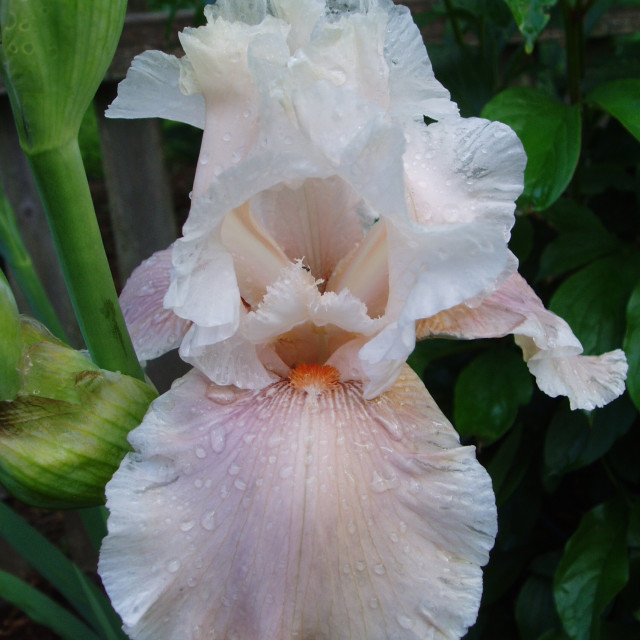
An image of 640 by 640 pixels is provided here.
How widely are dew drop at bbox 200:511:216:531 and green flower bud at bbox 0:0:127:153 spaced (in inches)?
11.0

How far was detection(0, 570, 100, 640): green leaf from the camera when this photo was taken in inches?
29.3

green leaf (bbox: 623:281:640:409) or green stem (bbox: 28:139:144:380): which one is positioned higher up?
green stem (bbox: 28:139:144:380)

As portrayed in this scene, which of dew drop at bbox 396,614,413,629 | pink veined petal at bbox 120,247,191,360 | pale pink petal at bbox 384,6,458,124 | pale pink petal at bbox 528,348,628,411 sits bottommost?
dew drop at bbox 396,614,413,629

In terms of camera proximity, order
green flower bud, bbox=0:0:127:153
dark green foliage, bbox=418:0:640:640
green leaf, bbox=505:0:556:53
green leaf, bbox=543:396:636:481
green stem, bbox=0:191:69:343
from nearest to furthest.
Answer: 1. green flower bud, bbox=0:0:127:153
2. green stem, bbox=0:191:69:343
3. green leaf, bbox=505:0:556:53
4. dark green foliage, bbox=418:0:640:640
5. green leaf, bbox=543:396:636:481

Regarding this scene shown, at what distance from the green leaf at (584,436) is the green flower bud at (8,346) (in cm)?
90

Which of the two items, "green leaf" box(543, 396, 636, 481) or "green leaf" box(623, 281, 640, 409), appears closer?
"green leaf" box(623, 281, 640, 409)

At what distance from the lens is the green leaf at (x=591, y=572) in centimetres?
105

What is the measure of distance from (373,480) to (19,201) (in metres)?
1.44

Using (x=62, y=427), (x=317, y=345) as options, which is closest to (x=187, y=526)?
(x=62, y=427)

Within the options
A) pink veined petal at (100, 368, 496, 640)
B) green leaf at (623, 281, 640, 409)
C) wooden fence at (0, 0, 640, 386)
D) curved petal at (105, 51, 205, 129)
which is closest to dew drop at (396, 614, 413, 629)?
pink veined petal at (100, 368, 496, 640)

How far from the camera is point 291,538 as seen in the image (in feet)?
1.54

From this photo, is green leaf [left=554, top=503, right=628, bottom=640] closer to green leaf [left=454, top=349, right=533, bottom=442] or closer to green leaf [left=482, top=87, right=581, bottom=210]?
green leaf [left=454, top=349, right=533, bottom=442]

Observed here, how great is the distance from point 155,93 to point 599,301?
76 cm

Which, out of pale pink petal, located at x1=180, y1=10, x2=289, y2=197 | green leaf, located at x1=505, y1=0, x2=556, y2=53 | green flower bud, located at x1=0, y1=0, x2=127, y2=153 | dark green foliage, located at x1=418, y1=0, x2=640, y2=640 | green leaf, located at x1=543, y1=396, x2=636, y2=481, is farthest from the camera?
green leaf, located at x1=543, y1=396, x2=636, y2=481
